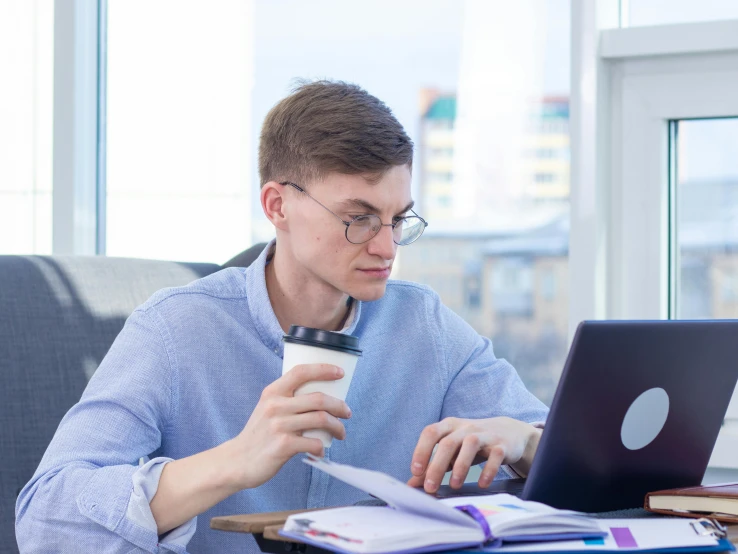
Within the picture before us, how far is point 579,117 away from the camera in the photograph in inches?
80.4

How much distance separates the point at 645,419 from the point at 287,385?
0.39 metres

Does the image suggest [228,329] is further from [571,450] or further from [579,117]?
[579,117]

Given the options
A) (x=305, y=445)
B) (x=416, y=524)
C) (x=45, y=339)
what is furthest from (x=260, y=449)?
(x=45, y=339)

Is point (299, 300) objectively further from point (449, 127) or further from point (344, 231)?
point (449, 127)

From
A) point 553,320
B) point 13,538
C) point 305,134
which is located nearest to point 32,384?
point 13,538

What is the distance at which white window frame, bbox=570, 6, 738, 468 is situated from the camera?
2.01m

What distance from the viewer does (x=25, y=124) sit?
2.57 metres

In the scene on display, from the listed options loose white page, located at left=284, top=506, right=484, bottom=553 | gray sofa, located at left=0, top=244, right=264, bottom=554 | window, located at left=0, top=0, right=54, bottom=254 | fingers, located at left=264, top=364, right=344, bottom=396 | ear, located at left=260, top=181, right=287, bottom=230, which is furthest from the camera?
window, located at left=0, top=0, right=54, bottom=254

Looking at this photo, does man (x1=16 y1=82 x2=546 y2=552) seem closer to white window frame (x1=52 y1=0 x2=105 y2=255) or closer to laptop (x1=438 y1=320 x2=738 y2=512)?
laptop (x1=438 y1=320 x2=738 y2=512)

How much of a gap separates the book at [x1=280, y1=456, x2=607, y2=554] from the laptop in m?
0.12

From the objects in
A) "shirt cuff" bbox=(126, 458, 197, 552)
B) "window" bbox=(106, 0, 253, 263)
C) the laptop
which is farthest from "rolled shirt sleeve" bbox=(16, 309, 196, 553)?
"window" bbox=(106, 0, 253, 263)

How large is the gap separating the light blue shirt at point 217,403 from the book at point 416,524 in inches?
13.4

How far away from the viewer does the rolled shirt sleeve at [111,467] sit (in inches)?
42.9

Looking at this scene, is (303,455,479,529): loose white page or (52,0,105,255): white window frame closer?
(303,455,479,529): loose white page
